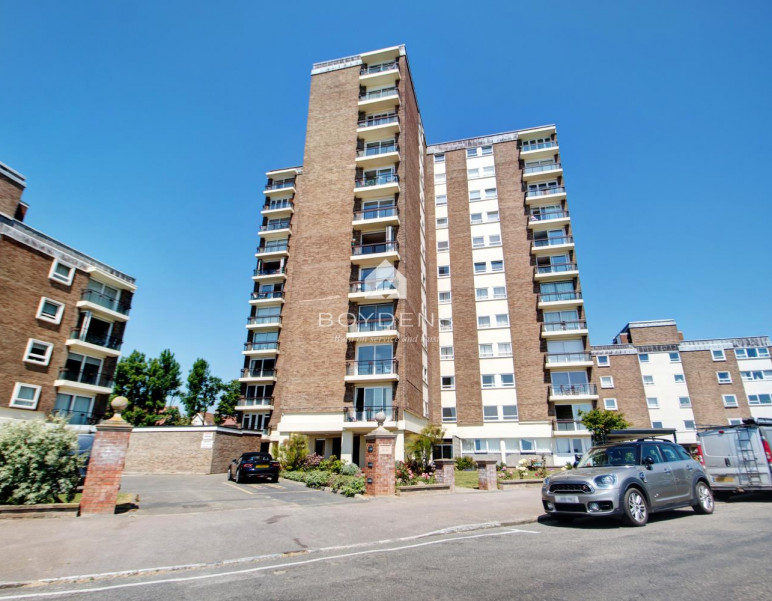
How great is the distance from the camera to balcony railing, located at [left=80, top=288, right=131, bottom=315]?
1171 inches

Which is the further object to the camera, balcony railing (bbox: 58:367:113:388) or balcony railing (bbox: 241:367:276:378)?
balcony railing (bbox: 241:367:276:378)

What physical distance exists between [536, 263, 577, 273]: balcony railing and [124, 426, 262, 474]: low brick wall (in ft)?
96.5

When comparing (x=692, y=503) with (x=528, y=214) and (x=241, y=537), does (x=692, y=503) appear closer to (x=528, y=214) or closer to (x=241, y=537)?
(x=241, y=537)

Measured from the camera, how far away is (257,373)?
1582 inches

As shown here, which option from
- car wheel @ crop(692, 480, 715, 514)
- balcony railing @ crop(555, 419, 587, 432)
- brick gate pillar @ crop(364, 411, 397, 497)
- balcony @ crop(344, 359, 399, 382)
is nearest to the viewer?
car wheel @ crop(692, 480, 715, 514)

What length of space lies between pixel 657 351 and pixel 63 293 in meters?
55.6

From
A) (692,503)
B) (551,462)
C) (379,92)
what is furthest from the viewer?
(379,92)

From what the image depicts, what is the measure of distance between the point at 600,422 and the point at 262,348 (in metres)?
30.3

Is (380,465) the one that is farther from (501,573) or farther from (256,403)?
(256,403)

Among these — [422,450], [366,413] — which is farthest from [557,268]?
[366,413]

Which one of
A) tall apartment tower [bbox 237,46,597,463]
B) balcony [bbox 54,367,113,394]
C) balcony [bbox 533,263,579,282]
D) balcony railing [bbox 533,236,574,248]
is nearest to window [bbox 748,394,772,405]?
tall apartment tower [bbox 237,46,597,463]

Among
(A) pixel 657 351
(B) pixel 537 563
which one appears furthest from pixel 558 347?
(B) pixel 537 563

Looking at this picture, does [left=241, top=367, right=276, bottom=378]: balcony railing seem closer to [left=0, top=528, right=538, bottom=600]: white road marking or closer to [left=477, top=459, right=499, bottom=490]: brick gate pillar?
[left=477, top=459, right=499, bottom=490]: brick gate pillar

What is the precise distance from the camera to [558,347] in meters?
35.2
